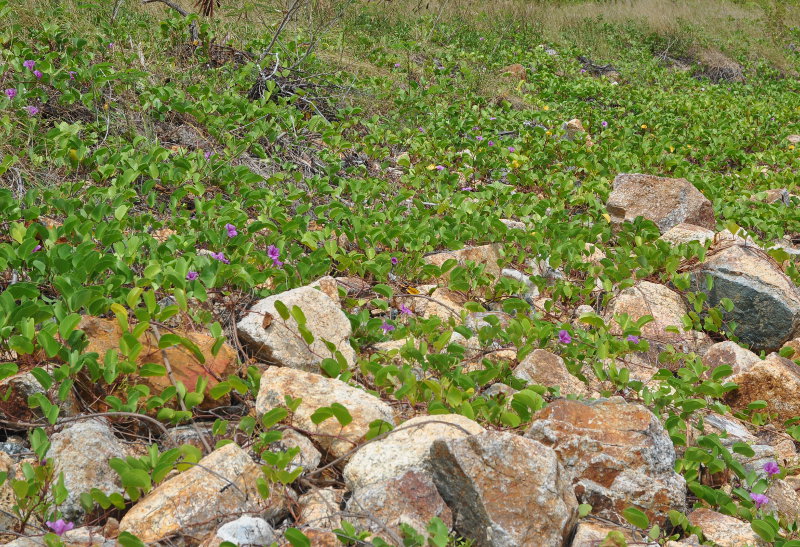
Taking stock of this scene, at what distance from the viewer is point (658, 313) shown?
416 centimetres

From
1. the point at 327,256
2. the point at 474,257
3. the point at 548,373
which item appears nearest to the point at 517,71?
the point at 474,257

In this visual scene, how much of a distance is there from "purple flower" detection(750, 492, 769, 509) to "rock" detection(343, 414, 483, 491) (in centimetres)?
99

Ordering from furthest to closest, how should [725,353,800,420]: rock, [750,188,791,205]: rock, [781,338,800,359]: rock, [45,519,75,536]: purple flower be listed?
[750,188,791,205]: rock
[781,338,800,359]: rock
[725,353,800,420]: rock
[45,519,75,536]: purple flower

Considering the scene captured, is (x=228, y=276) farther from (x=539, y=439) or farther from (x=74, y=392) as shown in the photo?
(x=539, y=439)

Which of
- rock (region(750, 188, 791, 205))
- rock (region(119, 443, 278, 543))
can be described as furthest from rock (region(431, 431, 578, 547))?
rock (region(750, 188, 791, 205))

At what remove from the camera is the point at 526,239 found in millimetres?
4562

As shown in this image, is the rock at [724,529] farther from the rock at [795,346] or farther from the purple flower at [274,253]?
the purple flower at [274,253]

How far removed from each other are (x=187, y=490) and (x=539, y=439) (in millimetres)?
1148

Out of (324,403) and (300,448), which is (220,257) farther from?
(300,448)

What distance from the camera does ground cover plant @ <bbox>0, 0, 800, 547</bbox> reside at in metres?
2.33

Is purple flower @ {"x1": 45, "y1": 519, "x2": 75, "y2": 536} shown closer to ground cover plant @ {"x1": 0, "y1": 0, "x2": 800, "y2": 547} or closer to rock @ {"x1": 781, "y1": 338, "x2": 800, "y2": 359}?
ground cover plant @ {"x1": 0, "y1": 0, "x2": 800, "y2": 547}

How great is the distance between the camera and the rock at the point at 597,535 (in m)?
2.07

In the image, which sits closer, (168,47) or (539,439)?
(539,439)

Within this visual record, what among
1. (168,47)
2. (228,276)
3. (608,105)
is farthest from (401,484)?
(608,105)
